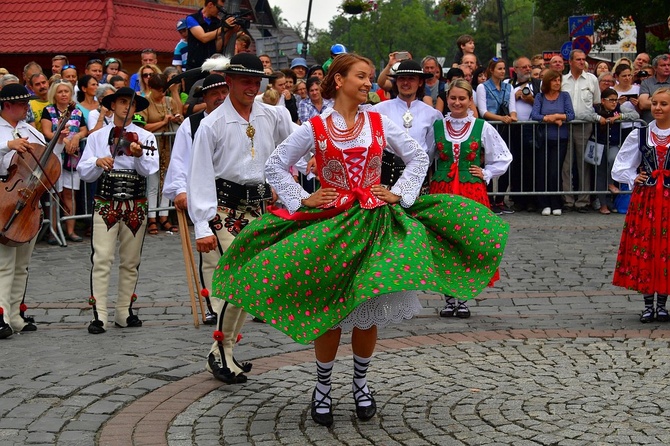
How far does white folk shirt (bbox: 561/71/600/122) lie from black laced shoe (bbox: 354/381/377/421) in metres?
10.2

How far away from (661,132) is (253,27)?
4084 centimetres

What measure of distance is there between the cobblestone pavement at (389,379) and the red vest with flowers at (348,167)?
48.1 inches

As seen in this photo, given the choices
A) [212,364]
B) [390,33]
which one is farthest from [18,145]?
[390,33]

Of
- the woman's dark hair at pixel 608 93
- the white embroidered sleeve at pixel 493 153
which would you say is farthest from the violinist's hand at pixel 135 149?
the woman's dark hair at pixel 608 93

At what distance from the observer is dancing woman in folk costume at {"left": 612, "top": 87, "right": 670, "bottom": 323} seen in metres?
8.92

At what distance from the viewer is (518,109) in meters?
15.8

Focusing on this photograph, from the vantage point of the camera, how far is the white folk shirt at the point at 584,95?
15680 mm

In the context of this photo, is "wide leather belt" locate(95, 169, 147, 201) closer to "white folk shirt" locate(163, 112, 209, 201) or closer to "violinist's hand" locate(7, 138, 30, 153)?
"violinist's hand" locate(7, 138, 30, 153)

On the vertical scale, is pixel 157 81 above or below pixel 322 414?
above

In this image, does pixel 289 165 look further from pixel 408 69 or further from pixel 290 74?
pixel 290 74

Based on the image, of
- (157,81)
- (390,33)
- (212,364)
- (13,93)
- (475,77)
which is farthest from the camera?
(390,33)

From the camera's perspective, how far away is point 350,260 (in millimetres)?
5973

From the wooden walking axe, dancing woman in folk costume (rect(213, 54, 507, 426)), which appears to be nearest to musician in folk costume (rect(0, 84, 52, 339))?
the wooden walking axe

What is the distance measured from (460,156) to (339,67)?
3147 millimetres
